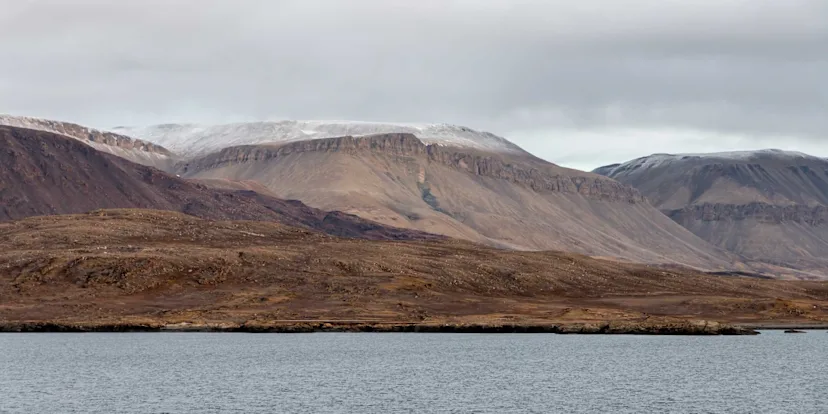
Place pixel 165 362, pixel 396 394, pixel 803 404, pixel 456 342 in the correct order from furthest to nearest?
pixel 456 342 → pixel 165 362 → pixel 396 394 → pixel 803 404

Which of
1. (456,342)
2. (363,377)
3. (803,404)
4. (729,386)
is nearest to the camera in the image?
(803,404)

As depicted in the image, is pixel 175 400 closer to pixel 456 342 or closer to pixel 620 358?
pixel 620 358

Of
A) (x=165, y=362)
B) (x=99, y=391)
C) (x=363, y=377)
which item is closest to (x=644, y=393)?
(x=363, y=377)

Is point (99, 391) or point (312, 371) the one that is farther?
point (312, 371)

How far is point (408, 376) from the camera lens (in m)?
135

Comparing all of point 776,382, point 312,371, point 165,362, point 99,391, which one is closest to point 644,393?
point 776,382

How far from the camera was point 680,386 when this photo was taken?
411ft

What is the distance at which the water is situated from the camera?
109m

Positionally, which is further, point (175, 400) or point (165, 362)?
point (165, 362)

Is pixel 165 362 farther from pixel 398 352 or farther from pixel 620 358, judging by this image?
pixel 620 358

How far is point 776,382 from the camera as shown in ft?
424

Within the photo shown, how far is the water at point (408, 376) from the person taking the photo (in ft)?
357

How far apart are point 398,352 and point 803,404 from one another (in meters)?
72.4

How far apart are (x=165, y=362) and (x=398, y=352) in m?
35.6
